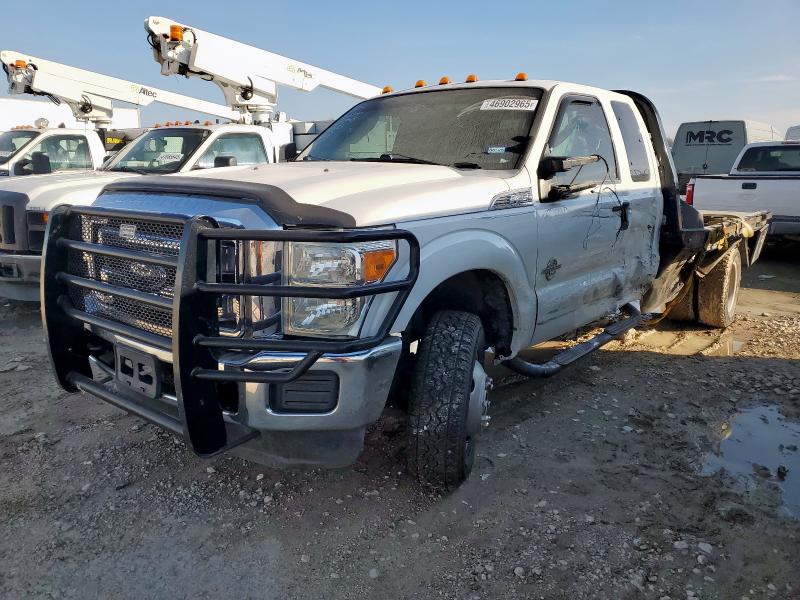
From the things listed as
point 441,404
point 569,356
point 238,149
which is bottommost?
point 569,356

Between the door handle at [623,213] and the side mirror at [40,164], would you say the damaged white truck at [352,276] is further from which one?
the side mirror at [40,164]

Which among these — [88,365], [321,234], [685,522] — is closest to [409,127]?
[321,234]

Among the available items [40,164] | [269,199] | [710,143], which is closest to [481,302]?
[269,199]

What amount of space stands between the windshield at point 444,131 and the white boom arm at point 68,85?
22.9 ft

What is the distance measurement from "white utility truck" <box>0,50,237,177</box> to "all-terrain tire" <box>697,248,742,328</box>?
7.37 metres

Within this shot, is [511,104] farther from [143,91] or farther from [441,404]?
[143,91]

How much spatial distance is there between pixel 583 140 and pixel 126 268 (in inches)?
109

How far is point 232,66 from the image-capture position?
9195mm

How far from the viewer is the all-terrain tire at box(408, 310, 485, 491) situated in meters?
2.75

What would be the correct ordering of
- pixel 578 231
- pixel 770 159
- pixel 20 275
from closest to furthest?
pixel 578 231 → pixel 20 275 → pixel 770 159

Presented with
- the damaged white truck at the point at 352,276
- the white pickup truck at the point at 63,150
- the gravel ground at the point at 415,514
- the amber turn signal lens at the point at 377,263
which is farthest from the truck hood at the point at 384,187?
the white pickup truck at the point at 63,150

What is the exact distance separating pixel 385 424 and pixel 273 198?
5.83 feet

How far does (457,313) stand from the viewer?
300 centimetres

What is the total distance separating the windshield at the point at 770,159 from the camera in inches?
398
